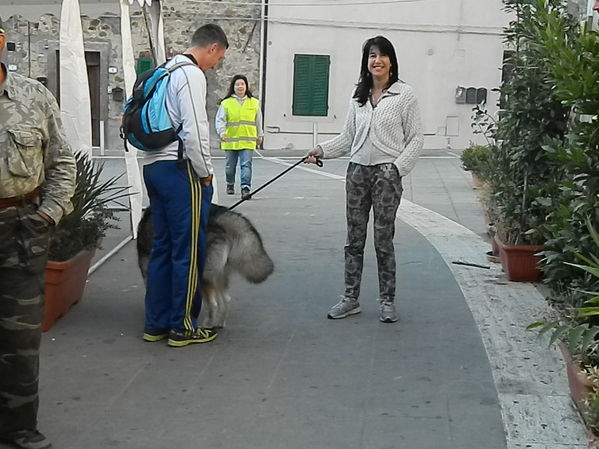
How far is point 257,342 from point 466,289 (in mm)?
2144

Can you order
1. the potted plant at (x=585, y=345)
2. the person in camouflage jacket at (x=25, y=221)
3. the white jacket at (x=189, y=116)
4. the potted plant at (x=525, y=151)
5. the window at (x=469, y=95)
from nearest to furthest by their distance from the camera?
1. the person in camouflage jacket at (x=25, y=221)
2. the potted plant at (x=585, y=345)
3. the white jacket at (x=189, y=116)
4. the potted plant at (x=525, y=151)
5. the window at (x=469, y=95)

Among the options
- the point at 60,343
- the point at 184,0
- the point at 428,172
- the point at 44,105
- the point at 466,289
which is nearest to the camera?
the point at 44,105

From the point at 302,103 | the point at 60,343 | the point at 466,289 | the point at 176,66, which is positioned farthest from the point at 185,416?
the point at 302,103

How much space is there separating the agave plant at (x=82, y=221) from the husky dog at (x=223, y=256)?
53cm

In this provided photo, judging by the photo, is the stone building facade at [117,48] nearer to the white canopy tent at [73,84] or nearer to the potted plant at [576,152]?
the white canopy tent at [73,84]

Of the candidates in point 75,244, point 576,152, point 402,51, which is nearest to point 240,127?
point 75,244

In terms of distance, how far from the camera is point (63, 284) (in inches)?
231

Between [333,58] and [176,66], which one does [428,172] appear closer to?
[333,58]

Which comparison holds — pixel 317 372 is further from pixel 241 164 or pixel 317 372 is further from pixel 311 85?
pixel 311 85

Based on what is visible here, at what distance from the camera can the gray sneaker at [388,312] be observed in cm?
603

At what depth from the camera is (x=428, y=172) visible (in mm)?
17984

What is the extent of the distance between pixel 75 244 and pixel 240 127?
7.39m

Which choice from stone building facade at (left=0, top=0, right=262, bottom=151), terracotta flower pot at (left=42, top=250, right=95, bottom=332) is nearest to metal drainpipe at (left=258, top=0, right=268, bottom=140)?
stone building facade at (left=0, top=0, right=262, bottom=151)

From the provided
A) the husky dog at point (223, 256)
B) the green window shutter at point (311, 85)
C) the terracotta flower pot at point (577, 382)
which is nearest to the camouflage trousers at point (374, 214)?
the husky dog at point (223, 256)
